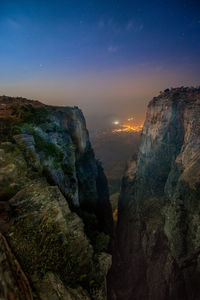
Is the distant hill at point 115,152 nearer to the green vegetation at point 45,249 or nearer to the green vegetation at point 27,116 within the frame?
the green vegetation at point 27,116

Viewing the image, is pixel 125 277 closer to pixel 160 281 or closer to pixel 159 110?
pixel 160 281

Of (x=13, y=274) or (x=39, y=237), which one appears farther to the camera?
(x=39, y=237)

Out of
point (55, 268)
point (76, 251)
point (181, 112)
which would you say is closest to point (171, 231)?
point (76, 251)

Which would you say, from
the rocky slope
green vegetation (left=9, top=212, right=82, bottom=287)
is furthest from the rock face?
green vegetation (left=9, top=212, right=82, bottom=287)

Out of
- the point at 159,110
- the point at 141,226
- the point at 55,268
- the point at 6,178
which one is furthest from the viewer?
the point at 159,110

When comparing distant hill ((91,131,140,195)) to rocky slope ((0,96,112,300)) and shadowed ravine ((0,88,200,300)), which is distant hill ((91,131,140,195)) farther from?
rocky slope ((0,96,112,300))

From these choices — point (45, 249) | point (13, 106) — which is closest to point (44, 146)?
point (45, 249)

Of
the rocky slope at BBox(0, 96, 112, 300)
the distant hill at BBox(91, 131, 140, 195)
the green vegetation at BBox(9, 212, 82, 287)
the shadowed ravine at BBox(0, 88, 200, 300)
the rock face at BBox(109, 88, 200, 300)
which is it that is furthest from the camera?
the distant hill at BBox(91, 131, 140, 195)

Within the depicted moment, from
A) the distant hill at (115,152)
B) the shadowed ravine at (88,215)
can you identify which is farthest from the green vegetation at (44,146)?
the distant hill at (115,152)
